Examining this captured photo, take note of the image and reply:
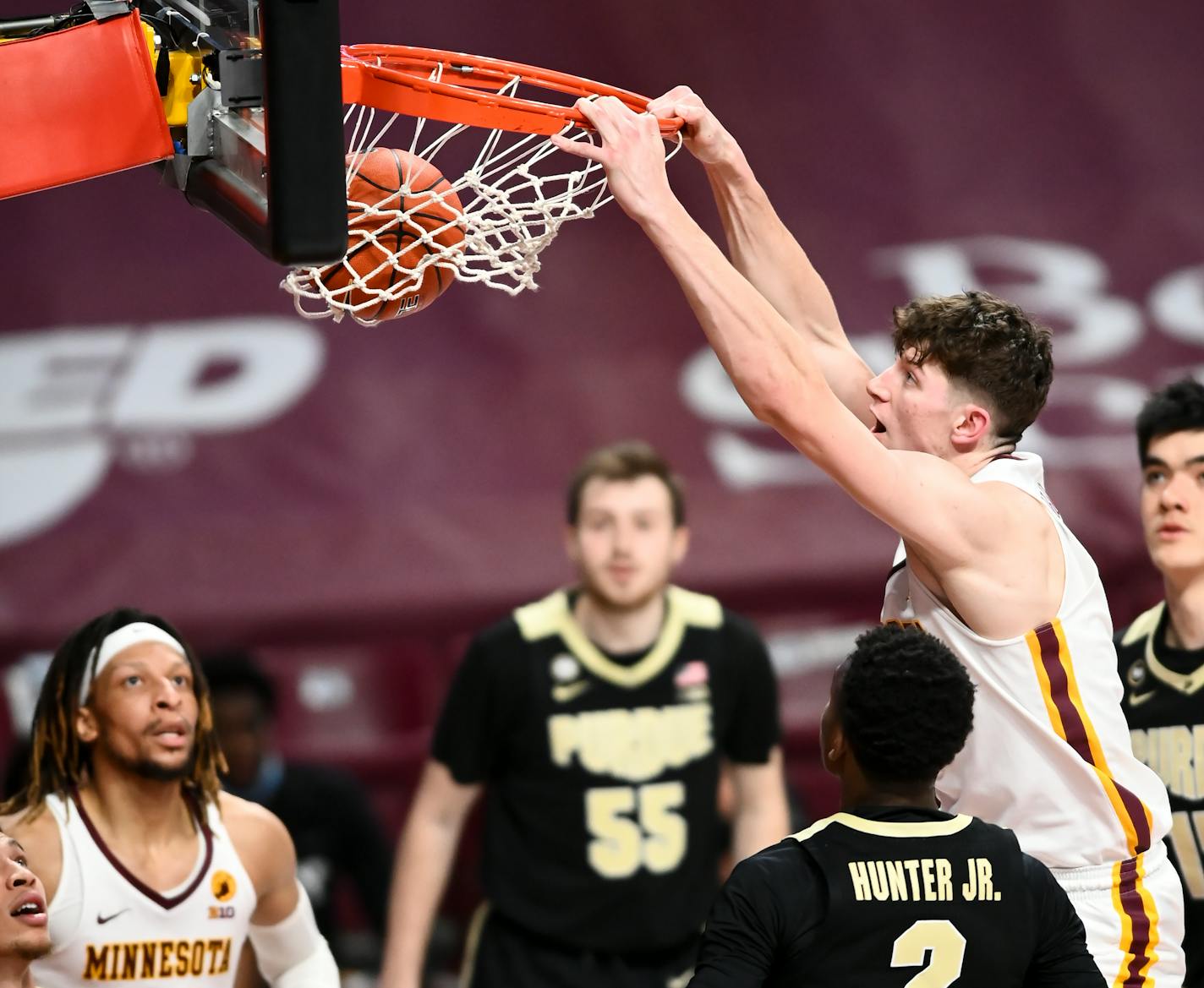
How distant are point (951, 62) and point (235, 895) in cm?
466

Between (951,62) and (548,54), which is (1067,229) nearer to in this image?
(951,62)

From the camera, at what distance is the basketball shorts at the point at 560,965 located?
207 inches

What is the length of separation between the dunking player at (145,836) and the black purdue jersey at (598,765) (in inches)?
37.7

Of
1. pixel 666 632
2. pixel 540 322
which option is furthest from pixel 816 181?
pixel 666 632

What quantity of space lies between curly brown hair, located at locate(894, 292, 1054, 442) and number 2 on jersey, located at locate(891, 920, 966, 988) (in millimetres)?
1004

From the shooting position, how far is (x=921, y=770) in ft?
10.8

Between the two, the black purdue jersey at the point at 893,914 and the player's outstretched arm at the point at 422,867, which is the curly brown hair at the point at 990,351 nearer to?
the black purdue jersey at the point at 893,914

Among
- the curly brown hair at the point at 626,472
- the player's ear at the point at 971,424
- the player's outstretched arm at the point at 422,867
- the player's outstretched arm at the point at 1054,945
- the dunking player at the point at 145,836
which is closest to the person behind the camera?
the player's outstretched arm at the point at 1054,945

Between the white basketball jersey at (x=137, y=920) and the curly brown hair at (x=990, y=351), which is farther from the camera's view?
the white basketball jersey at (x=137, y=920)

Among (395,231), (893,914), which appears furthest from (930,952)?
(395,231)

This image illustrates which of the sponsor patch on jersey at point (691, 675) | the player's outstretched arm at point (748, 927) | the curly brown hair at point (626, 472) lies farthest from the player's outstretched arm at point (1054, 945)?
the curly brown hair at point (626, 472)

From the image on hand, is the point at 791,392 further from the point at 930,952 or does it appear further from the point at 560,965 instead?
the point at 560,965

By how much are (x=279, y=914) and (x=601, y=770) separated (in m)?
1.25

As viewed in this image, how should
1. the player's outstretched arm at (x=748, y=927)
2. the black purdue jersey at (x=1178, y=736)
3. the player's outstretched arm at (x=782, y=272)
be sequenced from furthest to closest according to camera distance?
the black purdue jersey at (x=1178, y=736) < the player's outstretched arm at (x=782, y=272) < the player's outstretched arm at (x=748, y=927)
